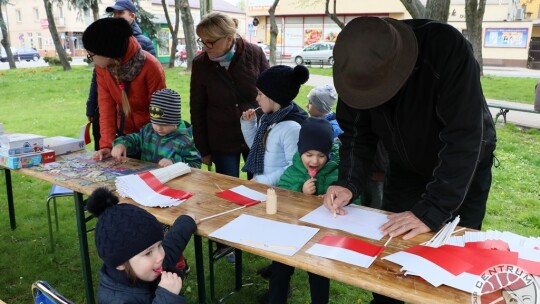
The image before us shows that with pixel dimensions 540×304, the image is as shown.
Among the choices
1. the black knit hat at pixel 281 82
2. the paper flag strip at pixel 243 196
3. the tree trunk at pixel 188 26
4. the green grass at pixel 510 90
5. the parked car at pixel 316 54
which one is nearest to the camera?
the paper flag strip at pixel 243 196

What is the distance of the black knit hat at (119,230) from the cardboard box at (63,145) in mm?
1739

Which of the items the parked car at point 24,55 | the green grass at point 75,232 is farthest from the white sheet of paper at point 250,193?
the parked car at point 24,55

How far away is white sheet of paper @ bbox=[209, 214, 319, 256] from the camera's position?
1553 mm

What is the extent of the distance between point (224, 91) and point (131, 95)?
2.03ft

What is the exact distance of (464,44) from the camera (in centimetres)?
151

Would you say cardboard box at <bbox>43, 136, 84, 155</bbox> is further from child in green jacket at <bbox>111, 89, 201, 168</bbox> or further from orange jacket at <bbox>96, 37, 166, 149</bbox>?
child in green jacket at <bbox>111, 89, 201, 168</bbox>

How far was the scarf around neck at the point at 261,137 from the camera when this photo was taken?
2551 mm

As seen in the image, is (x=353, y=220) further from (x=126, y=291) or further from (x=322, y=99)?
(x=322, y=99)

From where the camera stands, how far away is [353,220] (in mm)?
1773

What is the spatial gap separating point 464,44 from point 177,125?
1765 millimetres

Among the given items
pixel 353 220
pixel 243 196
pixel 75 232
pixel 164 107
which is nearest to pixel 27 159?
pixel 164 107

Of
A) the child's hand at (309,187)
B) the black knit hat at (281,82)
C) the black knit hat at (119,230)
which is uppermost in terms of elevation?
the black knit hat at (281,82)

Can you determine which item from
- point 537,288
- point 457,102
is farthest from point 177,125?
point 537,288

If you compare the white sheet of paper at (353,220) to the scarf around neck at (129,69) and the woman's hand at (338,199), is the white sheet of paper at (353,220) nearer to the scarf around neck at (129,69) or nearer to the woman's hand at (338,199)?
the woman's hand at (338,199)
